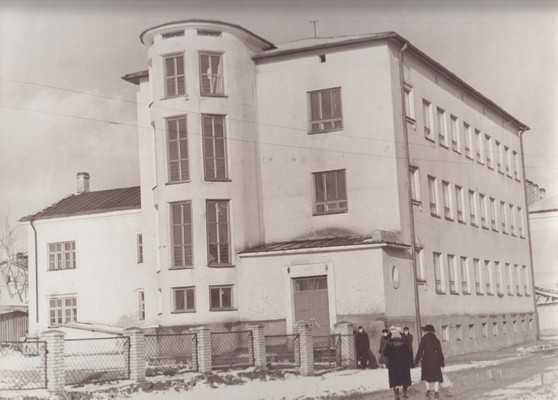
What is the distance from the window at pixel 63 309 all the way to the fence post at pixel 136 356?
983 cm

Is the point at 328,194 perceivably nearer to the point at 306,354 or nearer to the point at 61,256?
the point at 306,354

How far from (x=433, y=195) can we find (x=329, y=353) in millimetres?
6305

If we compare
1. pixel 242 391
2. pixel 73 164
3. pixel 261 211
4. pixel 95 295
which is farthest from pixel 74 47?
pixel 95 295

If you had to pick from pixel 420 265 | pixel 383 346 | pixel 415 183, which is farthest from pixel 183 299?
pixel 415 183

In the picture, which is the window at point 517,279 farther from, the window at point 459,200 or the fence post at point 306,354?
the fence post at point 306,354

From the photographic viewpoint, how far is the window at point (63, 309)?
27984 mm

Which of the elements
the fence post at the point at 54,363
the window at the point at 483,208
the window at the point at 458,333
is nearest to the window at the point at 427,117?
the window at the point at 483,208

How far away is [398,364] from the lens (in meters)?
16.9

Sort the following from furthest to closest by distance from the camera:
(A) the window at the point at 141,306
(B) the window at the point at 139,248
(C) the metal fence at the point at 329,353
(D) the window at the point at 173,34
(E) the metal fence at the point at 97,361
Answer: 1. (B) the window at the point at 139,248
2. (A) the window at the point at 141,306
3. (C) the metal fence at the point at 329,353
4. (E) the metal fence at the point at 97,361
5. (D) the window at the point at 173,34

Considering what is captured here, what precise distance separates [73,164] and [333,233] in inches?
322

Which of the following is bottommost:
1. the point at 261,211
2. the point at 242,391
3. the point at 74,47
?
the point at 242,391

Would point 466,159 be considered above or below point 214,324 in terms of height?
above

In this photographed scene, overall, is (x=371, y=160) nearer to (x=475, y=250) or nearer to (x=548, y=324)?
(x=475, y=250)

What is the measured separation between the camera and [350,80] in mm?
23219
